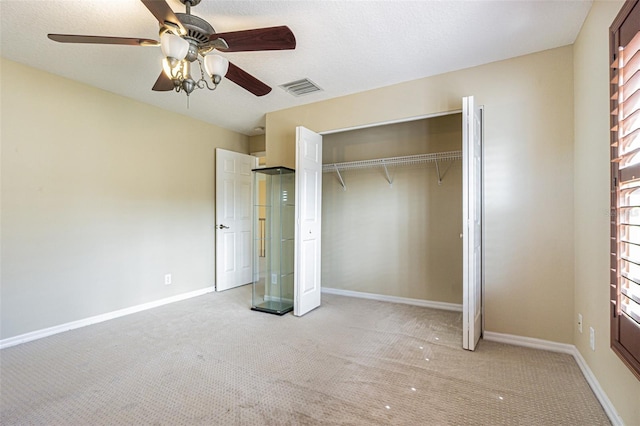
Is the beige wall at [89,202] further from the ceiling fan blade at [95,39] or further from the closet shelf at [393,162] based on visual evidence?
the closet shelf at [393,162]

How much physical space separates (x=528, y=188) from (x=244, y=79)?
8.21 ft

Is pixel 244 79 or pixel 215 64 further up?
pixel 244 79

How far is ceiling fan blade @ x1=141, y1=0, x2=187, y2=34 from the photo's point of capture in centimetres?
139

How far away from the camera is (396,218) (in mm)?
3922

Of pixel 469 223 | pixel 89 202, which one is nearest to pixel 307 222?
pixel 469 223

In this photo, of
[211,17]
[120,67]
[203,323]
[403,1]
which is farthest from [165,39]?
[203,323]

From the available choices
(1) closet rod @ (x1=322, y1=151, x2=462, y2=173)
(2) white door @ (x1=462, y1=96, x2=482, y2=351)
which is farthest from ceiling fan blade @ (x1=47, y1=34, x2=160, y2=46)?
(1) closet rod @ (x1=322, y1=151, x2=462, y2=173)

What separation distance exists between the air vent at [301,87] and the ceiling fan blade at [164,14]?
1.59 meters

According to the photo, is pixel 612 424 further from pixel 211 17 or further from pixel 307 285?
→ pixel 211 17

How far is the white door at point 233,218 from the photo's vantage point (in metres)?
4.54

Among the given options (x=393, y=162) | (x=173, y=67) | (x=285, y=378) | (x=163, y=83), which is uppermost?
(x=163, y=83)

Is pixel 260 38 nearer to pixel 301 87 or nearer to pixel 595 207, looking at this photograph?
pixel 301 87

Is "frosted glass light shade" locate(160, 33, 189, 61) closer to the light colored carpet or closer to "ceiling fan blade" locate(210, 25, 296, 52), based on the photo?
"ceiling fan blade" locate(210, 25, 296, 52)

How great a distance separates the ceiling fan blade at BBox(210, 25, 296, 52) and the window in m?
1.62
